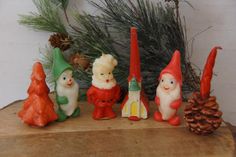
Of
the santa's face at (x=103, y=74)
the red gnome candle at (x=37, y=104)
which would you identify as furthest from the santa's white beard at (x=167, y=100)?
the red gnome candle at (x=37, y=104)

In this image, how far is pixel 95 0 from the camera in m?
0.81

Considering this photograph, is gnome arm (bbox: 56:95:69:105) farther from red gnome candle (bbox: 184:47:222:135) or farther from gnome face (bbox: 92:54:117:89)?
red gnome candle (bbox: 184:47:222:135)

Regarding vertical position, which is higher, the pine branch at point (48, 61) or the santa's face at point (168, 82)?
the pine branch at point (48, 61)

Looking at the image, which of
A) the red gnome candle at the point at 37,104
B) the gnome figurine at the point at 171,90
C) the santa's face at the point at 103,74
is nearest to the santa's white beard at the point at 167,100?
the gnome figurine at the point at 171,90

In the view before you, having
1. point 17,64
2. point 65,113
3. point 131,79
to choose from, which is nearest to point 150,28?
point 131,79

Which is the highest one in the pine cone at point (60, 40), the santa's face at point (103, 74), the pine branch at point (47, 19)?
the pine branch at point (47, 19)

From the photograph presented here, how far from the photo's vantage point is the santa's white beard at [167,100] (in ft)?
2.09

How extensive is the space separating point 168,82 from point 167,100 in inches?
1.4

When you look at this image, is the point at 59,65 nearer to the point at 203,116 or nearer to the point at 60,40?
the point at 60,40

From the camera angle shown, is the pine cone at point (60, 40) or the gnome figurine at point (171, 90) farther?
the pine cone at point (60, 40)

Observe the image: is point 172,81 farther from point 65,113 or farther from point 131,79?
point 65,113

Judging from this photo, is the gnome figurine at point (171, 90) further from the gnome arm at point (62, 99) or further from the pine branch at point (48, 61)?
the pine branch at point (48, 61)

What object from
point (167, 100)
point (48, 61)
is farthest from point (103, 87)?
point (48, 61)

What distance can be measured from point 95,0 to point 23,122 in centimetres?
33
